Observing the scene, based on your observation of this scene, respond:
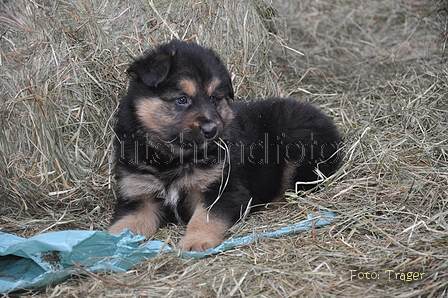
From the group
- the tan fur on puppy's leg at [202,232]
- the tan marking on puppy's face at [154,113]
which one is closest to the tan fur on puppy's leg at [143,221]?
the tan fur on puppy's leg at [202,232]

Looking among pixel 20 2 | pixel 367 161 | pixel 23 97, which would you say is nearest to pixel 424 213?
pixel 367 161

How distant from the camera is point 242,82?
18.9ft

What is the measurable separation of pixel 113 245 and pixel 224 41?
2939 mm

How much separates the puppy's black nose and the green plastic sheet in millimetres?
833

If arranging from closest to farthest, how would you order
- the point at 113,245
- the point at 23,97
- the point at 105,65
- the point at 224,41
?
the point at 113,245 → the point at 23,97 → the point at 105,65 → the point at 224,41

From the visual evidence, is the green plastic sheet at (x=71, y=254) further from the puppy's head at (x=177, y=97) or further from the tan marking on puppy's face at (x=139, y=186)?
the puppy's head at (x=177, y=97)

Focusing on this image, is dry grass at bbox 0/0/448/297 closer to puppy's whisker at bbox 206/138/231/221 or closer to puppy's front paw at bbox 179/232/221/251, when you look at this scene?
puppy's front paw at bbox 179/232/221/251

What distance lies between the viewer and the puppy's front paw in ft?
12.2

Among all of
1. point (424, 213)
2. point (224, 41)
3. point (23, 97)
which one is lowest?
point (424, 213)

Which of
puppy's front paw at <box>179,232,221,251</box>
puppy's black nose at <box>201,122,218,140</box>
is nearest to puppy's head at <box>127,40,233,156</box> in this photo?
puppy's black nose at <box>201,122,218,140</box>

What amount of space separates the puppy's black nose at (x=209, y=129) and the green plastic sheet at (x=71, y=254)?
2.73ft

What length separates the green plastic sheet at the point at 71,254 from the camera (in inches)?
134

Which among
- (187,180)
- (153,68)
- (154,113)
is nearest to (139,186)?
(187,180)

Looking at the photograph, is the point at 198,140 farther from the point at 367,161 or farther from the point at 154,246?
the point at 367,161
